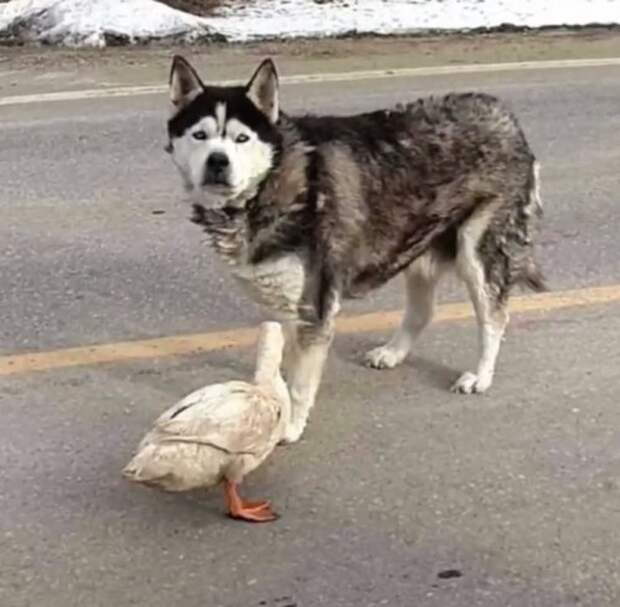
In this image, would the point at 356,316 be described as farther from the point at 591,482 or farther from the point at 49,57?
the point at 49,57

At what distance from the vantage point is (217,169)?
480 centimetres

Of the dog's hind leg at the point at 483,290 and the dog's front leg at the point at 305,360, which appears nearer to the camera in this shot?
the dog's front leg at the point at 305,360

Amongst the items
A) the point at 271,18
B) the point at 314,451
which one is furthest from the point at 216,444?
the point at 271,18

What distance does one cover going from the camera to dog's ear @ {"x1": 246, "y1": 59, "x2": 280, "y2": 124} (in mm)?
4816

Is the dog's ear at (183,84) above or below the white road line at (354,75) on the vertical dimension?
above

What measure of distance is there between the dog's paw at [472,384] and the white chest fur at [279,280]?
2.23ft

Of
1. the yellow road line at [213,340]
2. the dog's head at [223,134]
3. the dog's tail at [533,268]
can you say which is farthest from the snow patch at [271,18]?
the dog's head at [223,134]

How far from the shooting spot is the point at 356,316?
6.10 metres

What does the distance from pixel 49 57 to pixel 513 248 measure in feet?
23.2

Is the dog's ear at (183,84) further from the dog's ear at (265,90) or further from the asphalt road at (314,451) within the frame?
the asphalt road at (314,451)

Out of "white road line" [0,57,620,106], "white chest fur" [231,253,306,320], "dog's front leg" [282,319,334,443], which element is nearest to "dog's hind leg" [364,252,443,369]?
"dog's front leg" [282,319,334,443]

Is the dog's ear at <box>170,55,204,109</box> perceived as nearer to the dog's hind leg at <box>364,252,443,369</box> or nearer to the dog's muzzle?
the dog's muzzle

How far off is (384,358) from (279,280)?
76 cm

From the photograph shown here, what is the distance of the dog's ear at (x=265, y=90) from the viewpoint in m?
4.82
